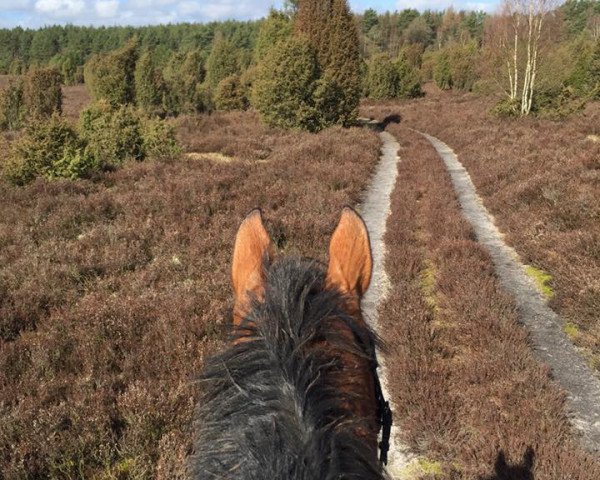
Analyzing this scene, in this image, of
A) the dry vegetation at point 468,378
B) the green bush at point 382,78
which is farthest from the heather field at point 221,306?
the green bush at point 382,78

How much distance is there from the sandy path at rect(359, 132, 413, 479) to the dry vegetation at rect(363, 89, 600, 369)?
252 cm

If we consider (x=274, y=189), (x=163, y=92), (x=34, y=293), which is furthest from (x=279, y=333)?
(x=163, y=92)

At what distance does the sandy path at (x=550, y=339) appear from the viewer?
14.0ft

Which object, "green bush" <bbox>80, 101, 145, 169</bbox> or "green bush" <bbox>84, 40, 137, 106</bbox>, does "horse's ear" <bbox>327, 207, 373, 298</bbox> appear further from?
"green bush" <bbox>84, 40, 137, 106</bbox>

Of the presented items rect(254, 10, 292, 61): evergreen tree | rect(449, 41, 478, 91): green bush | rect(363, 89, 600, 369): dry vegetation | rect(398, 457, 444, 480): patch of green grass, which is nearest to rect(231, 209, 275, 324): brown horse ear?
rect(398, 457, 444, 480): patch of green grass

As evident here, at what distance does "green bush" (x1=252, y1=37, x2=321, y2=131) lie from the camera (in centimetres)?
2369

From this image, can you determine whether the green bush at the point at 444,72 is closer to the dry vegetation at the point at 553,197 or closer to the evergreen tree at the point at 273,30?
the evergreen tree at the point at 273,30

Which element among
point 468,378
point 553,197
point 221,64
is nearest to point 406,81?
point 221,64

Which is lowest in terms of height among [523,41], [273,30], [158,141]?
[158,141]

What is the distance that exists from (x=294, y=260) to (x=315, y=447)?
0.63m

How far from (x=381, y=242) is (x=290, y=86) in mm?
16675

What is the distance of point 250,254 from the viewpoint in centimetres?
169

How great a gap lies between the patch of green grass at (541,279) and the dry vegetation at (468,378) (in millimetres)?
731

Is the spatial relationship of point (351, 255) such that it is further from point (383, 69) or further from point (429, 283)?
point (383, 69)
